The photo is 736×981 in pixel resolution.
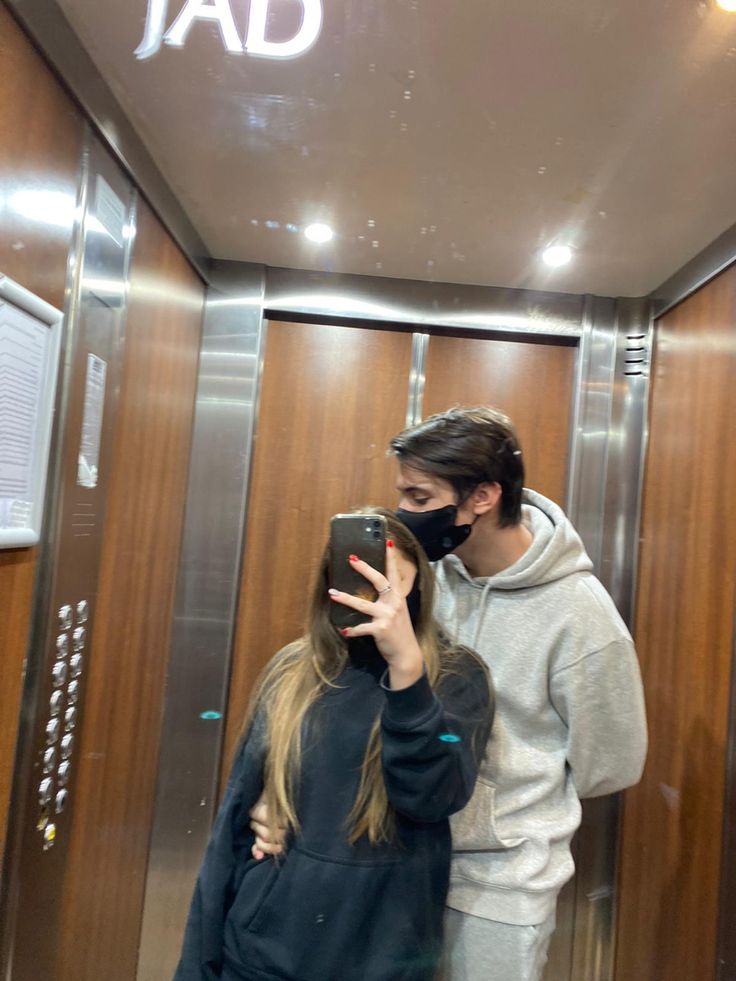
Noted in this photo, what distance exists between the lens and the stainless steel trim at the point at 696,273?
745mm

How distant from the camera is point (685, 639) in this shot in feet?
2.68

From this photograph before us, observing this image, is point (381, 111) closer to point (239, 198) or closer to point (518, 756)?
point (239, 198)

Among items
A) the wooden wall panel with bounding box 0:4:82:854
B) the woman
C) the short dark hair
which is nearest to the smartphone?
the woman

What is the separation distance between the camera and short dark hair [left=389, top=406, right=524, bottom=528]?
0.67m

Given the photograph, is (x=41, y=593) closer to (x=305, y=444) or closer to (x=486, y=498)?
(x=305, y=444)

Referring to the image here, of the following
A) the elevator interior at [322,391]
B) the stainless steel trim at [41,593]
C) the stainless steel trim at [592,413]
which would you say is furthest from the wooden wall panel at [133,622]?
the stainless steel trim at [592,413]

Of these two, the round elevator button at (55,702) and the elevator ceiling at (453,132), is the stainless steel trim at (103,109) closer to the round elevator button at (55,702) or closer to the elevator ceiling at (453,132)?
the elevator ceiling at (453,132)

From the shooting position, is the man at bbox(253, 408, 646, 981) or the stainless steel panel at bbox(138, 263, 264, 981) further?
the stainless steel panel at bbox(138, 263, 264, 981)

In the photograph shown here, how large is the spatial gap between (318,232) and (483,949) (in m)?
0.86

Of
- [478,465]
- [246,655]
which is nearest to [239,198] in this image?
[478,465]

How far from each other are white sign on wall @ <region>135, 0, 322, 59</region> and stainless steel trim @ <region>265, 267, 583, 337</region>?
0.77ft

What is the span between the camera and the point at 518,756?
703 mm

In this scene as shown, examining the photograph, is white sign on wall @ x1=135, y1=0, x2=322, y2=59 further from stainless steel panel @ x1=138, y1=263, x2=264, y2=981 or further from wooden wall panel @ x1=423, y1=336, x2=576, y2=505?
wooden wall panel @ x1=423, y1=336, x2=576, y2=505

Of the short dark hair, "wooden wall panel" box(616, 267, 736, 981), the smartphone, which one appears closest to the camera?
the smartphone
